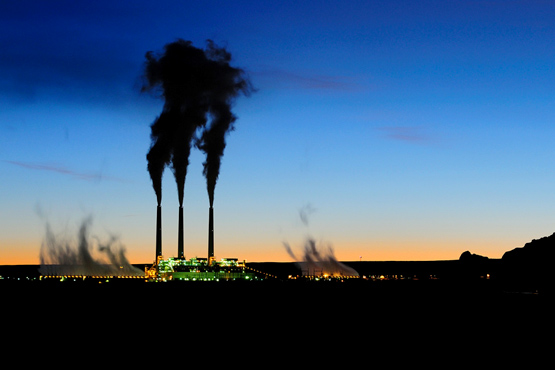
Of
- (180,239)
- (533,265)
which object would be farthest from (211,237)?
(533,265)

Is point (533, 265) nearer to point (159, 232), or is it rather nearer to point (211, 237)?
point (211, 237)

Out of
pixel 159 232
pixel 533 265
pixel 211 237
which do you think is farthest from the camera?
pixel 211 237

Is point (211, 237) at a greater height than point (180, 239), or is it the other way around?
point (211, 237)

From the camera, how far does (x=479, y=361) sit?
168 ft

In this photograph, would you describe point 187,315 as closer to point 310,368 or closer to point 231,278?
point 310,368

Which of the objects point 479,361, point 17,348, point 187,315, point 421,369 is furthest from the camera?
point 187,315

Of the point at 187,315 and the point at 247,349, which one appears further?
the point at 187,315

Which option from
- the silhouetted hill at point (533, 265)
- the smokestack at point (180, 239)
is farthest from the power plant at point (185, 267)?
the silhouetted hill at point (533, 265)

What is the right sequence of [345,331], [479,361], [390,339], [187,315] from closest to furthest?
[479,361] < [390,339] < [345,331] < [187,315]

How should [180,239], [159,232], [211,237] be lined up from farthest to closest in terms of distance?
[180,239], [211,237], [159,232]

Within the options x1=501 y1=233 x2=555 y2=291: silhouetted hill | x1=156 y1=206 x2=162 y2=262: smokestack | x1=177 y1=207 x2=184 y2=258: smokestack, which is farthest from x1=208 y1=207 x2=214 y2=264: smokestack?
x1=501 y1=233 x2=555 y2=291: silhouetted hill

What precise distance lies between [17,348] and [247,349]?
747 inches

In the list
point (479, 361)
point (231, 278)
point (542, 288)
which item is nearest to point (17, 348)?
point (479, 361)

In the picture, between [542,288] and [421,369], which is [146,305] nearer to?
[542,288]
